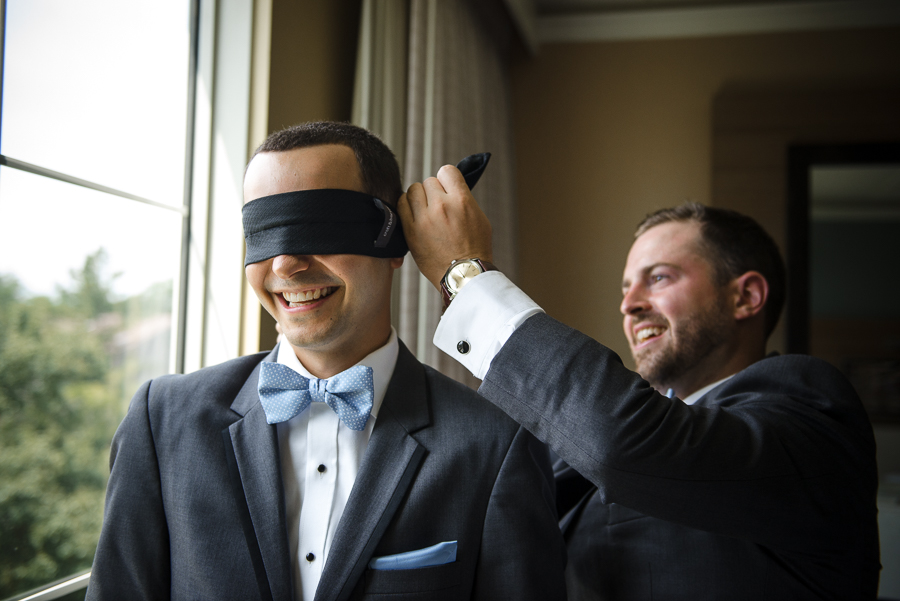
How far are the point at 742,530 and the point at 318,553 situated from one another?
67 cm

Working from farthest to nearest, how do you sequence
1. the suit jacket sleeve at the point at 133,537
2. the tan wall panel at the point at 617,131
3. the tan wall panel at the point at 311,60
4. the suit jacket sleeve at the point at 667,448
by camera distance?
1. the tan wall panel at the point at 617,131
2. the tan wall panel at the point at 311,60
3. the suit jacket sleeve at the point at 133,537
4. the suit jacket sleeve at the point at 667,448

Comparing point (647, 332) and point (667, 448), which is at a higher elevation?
point (647, 332)

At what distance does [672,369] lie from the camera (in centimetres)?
165

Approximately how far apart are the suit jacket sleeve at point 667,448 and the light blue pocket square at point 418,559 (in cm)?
24

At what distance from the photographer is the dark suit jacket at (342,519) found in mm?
1020

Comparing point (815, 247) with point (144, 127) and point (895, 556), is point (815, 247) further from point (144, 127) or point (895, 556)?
point (144, 127)

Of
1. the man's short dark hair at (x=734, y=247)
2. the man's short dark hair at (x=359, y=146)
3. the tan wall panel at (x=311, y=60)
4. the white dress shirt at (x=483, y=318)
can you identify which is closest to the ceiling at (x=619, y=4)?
the tan wall panel at (x=311, y=60)

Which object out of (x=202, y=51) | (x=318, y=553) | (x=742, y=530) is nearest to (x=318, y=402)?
(x=318, y=553)

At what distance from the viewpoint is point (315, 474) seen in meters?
1.10

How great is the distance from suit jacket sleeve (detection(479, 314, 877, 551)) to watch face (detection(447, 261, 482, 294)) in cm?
13

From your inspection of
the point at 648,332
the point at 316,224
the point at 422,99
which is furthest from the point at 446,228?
the point at 422,99

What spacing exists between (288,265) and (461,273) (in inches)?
11.1

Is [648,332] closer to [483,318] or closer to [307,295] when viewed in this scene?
[483,318]

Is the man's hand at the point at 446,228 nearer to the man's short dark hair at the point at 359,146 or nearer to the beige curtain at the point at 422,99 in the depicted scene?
the man's short dark hair at the point at 359,146
